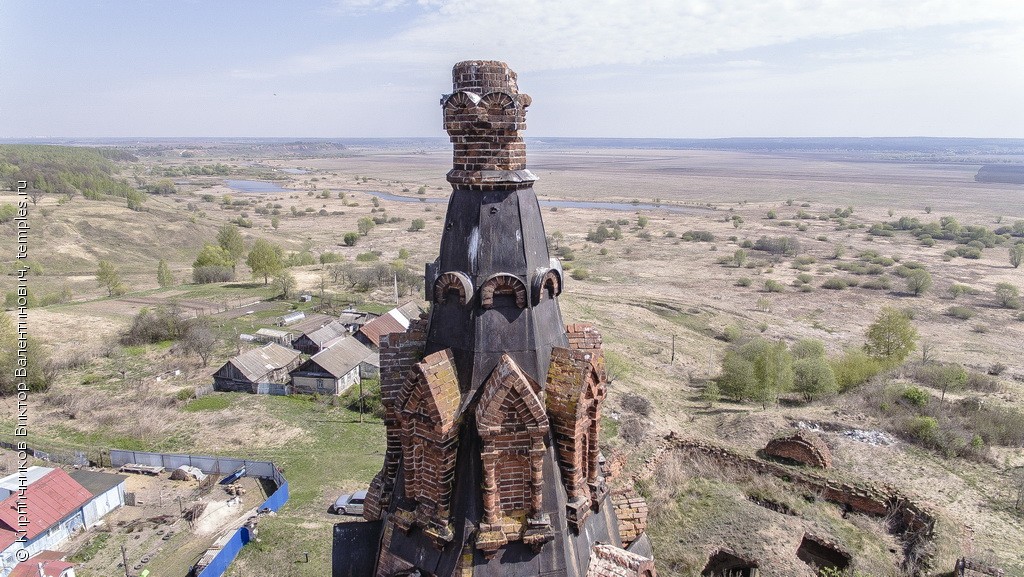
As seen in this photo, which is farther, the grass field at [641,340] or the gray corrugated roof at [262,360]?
the gray corrugated roof at [262,360]

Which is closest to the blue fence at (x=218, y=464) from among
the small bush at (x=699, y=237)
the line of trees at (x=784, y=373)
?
the line of trees at (x=784, y=373)

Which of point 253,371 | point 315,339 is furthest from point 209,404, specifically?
point 315,339

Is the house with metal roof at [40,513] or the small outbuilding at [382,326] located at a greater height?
the small outbuilding at [382,326]

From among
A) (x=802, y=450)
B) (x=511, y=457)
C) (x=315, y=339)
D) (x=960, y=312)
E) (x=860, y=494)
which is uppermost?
(x=511, y=457)

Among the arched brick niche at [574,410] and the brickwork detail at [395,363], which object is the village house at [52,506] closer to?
the brickwork detail at [395,363]

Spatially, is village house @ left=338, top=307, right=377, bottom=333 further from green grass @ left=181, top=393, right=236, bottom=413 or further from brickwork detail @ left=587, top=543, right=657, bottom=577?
brickwork detail @ left=587, top=543, right=657, bottom=577

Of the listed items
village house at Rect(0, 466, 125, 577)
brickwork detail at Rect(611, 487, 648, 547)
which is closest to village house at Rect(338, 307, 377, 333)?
village house at Rect(0, 466, 125, 577)

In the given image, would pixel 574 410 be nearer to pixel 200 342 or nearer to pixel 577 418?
pixel 577 418
